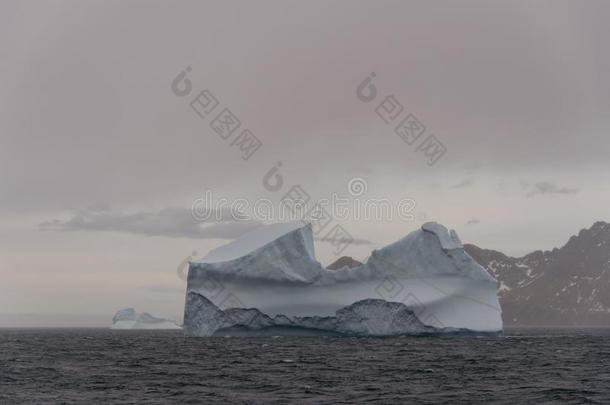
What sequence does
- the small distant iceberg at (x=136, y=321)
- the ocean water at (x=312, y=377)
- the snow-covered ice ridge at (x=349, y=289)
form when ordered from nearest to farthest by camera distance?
the ocean water at (x=312, y=377)
the snow-covered ice ridge at (x=349, y=289)
the small distant iceberg at (x=136, y=321)

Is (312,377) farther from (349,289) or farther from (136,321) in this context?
(136,321)

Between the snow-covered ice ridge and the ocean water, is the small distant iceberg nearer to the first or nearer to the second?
the snow-covered ice ridge

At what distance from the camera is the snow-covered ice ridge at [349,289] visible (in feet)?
168

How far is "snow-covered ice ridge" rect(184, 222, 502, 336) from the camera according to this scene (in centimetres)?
5119

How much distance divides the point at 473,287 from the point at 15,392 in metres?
32.9

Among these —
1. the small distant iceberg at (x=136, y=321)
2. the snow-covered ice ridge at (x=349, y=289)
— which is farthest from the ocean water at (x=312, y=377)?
the small distant iceberg at (x=136, y=321)

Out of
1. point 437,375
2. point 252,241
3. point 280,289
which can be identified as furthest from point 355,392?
point 252,241

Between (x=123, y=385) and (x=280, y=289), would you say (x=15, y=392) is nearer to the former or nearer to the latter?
(x=123, y=385)

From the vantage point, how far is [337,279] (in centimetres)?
5172

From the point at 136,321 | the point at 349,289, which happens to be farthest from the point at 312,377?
the point at 136,321

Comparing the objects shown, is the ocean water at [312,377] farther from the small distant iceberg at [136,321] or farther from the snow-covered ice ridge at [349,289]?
the small distant iceberg at [136,321]

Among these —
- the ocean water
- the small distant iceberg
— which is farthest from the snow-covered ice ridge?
the small distant iceberg

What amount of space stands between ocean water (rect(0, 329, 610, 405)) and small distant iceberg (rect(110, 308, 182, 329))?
73.8 meters

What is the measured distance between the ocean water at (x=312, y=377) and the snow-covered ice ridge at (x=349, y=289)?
24.2 feet
